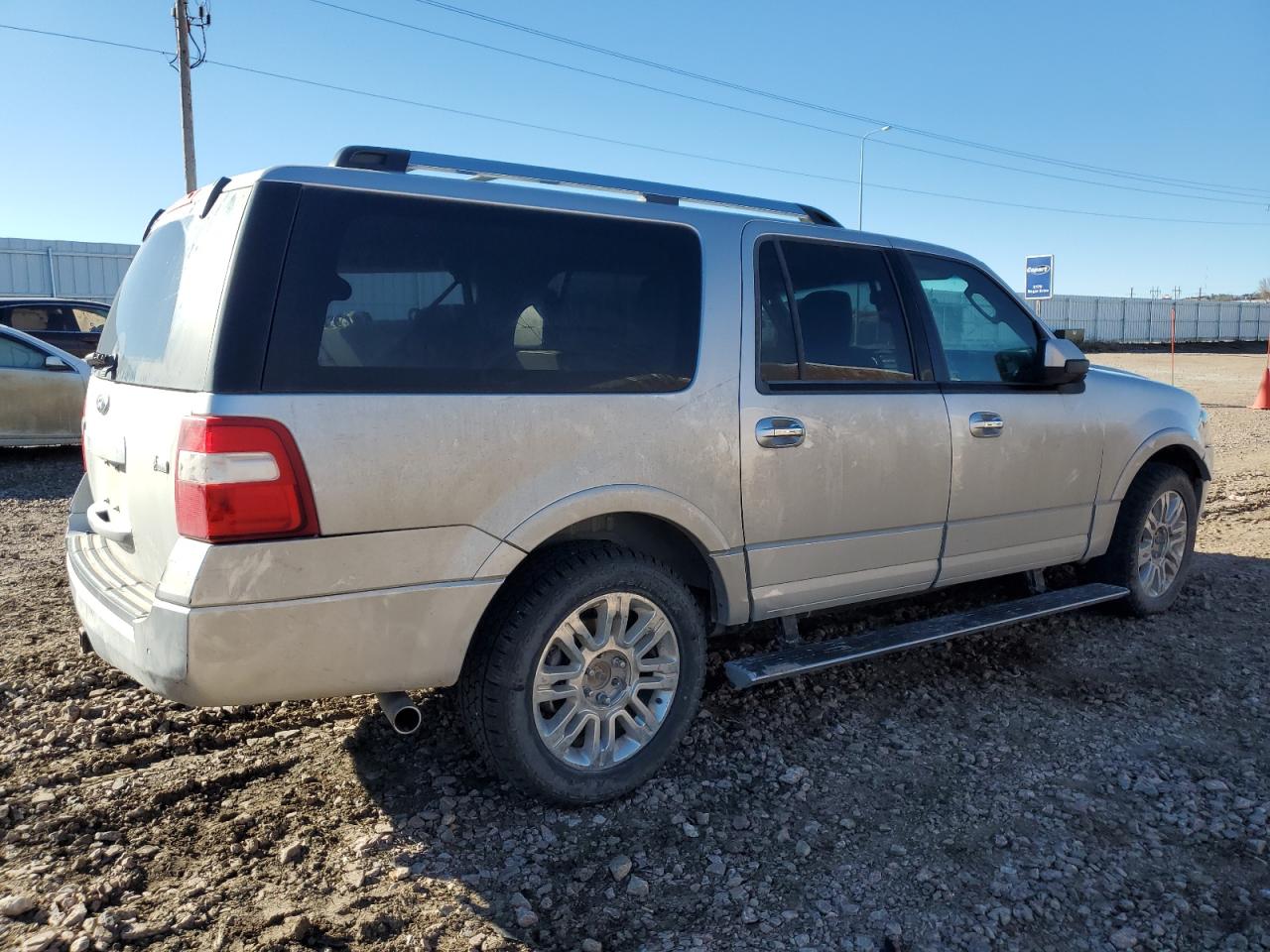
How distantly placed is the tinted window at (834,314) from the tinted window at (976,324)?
0.29m

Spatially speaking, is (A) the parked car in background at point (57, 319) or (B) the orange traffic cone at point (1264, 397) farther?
(B) the orange traffic cone at point (1264, 397)

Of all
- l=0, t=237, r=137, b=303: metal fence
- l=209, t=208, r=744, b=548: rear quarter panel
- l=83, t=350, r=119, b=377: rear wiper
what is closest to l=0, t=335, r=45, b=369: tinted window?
l=83, t=350, r=119, b=377: rear wiper

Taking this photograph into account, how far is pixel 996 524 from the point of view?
14.4 ft

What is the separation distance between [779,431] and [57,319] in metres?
12.8

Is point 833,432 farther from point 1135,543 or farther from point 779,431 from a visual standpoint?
point 1135,543

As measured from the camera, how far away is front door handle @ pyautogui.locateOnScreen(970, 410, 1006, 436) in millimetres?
4195

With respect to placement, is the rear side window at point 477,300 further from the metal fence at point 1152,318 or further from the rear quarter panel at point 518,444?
the metal fence at point 1152,318

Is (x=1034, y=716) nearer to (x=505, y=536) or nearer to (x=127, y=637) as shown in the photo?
(x=505, y=536)

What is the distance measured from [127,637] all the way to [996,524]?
11.7ft

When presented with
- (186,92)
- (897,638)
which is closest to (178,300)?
(897,638)

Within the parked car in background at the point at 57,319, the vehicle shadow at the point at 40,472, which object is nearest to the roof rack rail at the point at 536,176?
the vehicle shadow at the point at 40,472

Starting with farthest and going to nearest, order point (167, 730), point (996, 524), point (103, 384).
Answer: point (996, 524) → point (167, 730) → point (103, 384)

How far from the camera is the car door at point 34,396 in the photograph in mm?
9711

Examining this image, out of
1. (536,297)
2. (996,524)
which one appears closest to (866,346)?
(996,524)
